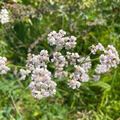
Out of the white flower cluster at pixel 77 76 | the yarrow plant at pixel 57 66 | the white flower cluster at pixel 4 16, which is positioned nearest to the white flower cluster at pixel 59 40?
the yarrow plant at pixel 57 66

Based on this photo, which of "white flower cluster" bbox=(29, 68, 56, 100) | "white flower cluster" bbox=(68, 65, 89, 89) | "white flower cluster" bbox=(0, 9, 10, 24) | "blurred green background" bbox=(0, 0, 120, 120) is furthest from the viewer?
"blurred green background" bbox=(0, 0, 120, 120)

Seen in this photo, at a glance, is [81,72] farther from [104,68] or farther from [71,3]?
[71,3]

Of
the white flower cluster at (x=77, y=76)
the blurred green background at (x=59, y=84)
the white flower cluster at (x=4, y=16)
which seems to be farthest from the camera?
the blurred green background at (x=59, y=84)

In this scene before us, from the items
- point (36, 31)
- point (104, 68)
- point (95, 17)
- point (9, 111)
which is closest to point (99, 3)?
point (95, 17)

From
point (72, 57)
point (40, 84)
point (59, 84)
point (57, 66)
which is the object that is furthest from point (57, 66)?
point (59, 84)

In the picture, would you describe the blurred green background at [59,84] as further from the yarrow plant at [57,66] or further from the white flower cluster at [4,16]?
the yarrow plant at [57,66]

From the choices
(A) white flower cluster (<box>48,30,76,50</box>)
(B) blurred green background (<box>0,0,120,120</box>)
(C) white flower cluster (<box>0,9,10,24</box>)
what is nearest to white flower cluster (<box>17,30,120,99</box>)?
(A) white flower cluster (<box>48,30,76,50</box>)

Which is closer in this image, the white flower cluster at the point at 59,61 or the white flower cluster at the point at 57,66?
the white flower cluster at the point at 57,66

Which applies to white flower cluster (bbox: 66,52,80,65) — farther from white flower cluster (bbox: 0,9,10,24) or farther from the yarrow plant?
white flower cluster (bbox: 0,9,10,24)
